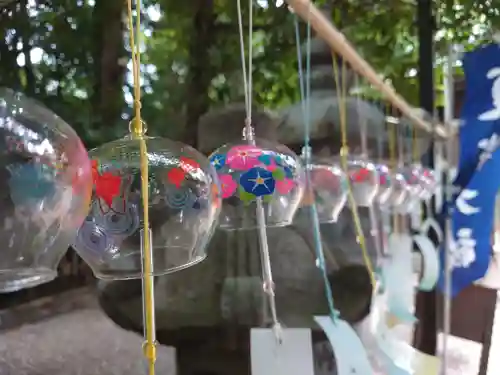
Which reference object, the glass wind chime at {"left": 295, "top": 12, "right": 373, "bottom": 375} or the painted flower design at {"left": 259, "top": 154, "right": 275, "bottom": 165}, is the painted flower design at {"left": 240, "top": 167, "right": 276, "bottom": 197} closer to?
the painted flower design at {"left": 259, "top": 154, "right": 275, "bottom": 165}

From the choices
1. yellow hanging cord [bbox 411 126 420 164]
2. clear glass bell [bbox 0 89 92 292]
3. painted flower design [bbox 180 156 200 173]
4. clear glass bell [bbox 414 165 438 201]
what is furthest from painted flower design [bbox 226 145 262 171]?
yellow hanging cord [bbox 411 126 420 164]

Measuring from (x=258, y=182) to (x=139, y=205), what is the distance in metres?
0.18

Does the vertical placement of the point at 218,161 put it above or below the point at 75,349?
above

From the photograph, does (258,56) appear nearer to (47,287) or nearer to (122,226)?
(47,287)

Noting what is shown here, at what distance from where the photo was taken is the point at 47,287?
73 cm

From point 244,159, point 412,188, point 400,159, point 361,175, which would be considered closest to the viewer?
point 244,159

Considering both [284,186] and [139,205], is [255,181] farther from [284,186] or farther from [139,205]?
[139,205]

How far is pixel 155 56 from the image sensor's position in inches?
33.9

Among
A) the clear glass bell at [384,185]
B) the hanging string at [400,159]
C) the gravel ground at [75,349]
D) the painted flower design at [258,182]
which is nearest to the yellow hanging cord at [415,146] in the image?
the hanging string at [400,159]

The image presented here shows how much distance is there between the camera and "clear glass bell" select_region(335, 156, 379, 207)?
2.66 feet

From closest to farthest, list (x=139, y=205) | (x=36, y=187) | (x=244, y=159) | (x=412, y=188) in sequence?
1. (x=36, y=187)
2. (x=139, y=205)
3. (x=244, y=159)
4. (x=412, y=188)

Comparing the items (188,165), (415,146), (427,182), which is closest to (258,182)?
(188,165)

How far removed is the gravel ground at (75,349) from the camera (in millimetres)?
747

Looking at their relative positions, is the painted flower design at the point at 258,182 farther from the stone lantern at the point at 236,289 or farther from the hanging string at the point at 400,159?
the hanging string at the point at 400,159
